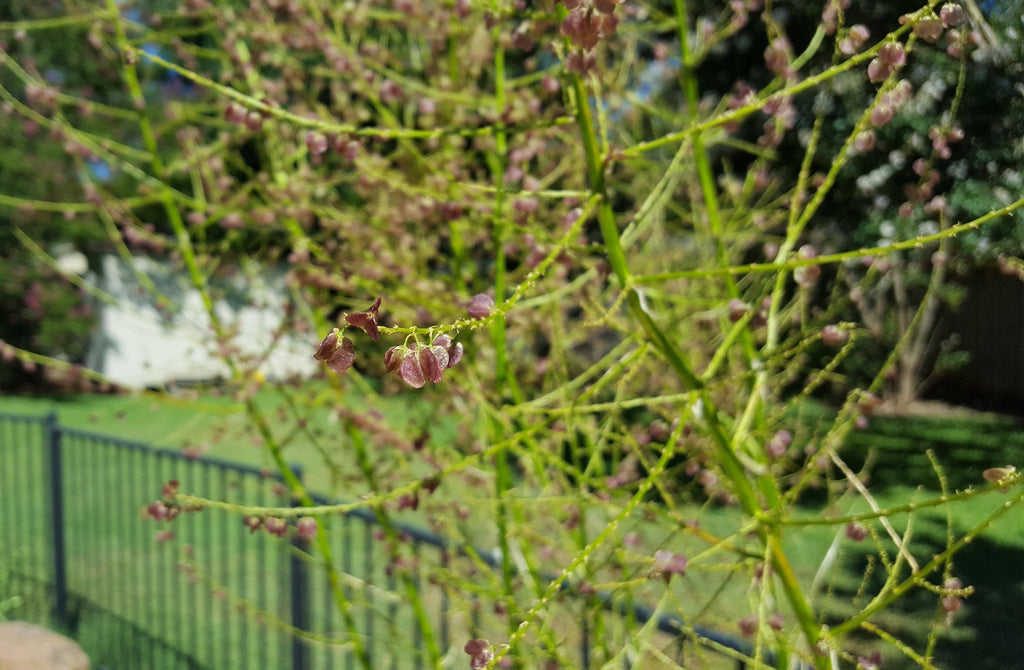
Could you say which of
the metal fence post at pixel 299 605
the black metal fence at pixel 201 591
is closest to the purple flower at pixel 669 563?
the black metal fence at pixel 201 591

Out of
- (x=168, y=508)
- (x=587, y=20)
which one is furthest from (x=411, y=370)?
(x=168, y=508)

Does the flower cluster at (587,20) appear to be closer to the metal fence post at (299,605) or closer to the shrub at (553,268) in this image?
the shrub at (553,268)

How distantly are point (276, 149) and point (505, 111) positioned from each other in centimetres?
130

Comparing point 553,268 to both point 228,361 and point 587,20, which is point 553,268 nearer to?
point 228,361

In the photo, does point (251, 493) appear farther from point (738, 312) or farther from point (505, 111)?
point (738, 312)

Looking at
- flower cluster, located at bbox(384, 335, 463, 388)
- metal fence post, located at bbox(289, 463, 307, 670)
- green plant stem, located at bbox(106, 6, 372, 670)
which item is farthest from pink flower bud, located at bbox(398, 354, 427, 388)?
metal fence post, located at bbox(289, 463, 307, 670)

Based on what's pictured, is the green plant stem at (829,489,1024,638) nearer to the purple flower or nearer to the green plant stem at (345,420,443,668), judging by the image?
the purple flower

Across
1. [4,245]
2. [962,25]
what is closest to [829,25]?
[962,25]

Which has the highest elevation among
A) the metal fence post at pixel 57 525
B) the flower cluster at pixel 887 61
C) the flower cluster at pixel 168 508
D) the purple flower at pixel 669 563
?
the metal fence post at pixel 57 525

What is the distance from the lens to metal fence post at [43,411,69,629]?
211 inches

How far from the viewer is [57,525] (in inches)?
216

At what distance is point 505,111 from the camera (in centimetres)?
199

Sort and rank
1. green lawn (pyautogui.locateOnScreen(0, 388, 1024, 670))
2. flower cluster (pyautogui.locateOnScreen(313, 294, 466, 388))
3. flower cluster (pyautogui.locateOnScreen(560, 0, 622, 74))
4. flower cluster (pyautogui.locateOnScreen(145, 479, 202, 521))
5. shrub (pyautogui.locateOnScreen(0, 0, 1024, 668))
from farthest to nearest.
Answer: green lawn (pyautogui.locateOnScreen(0, 388, 1024, 670)), flower cluster (pyautogui.locateOnScreen(145, 479, 202, 521)), shrub (pyautogui.locateOnScreen(0, 0, 1024, 668)), flower cluster (pyautogui.locateOnScreen(560, 0, 622, 74)), flower cluster (pyautogui.locateOnScreen(313, 294, 466, 388))

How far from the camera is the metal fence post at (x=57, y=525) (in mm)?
5355
